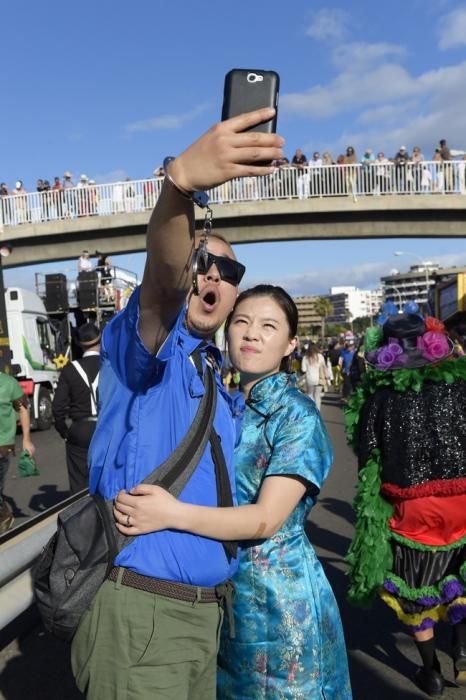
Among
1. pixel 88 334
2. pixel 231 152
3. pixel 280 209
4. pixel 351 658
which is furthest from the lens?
pixel 280 209

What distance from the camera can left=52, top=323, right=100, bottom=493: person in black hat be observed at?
19.5 feet

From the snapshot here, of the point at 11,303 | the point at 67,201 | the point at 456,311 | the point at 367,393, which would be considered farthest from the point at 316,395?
the point at 67,201

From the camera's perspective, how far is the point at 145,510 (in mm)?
1618

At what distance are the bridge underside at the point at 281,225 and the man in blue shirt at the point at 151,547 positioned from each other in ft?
71.3

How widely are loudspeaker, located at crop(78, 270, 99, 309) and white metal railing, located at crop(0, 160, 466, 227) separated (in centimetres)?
408

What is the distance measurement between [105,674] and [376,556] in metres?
2.45

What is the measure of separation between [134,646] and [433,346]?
8.89 feet

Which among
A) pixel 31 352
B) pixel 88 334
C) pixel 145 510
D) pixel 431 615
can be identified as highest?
pixel 88 334

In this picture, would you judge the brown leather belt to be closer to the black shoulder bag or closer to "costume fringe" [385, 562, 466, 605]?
the black shoulder bag

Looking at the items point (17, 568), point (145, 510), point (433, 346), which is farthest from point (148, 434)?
point (433, 346)

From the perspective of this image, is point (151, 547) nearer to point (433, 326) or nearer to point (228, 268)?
point (228, 268)

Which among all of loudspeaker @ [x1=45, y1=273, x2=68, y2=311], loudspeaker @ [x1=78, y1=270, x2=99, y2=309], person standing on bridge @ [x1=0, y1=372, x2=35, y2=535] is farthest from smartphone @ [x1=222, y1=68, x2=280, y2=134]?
loudspeaker @ [x1=78, y1=270, x2=99, y2=309]

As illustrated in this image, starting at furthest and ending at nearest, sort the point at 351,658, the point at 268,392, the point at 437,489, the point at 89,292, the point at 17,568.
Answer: the point at 89,292 → the point at 351,658 → the point at 437,489 → the point at 17,568 → the point at 268,392

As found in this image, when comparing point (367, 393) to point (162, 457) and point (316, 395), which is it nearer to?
point (162, 457)
